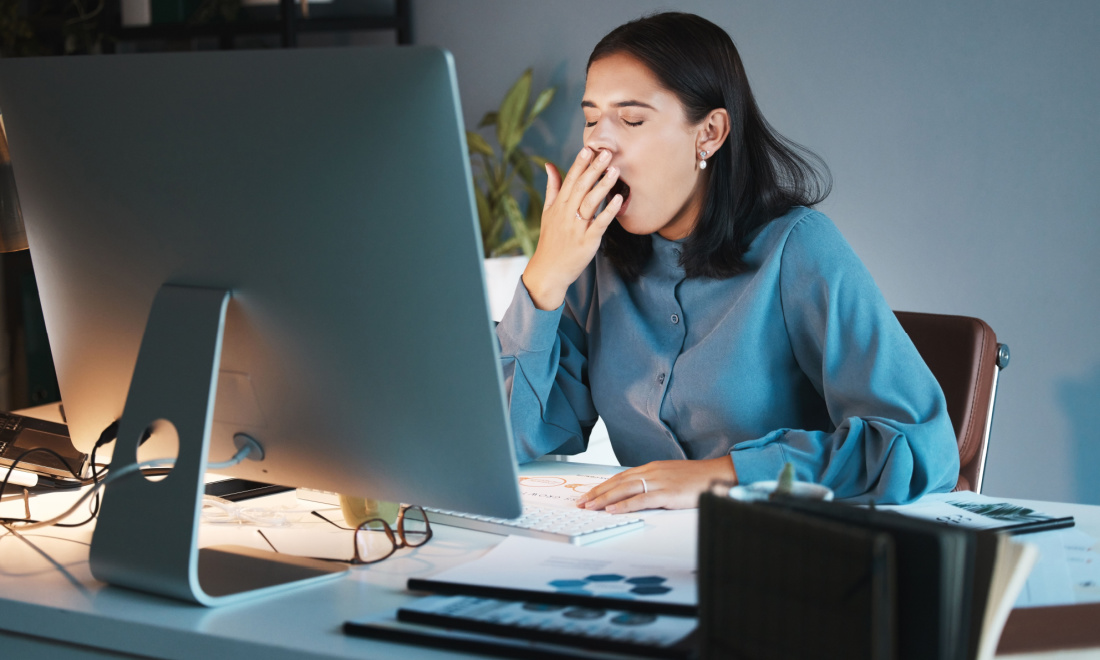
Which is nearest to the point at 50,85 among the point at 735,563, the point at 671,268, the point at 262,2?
the point at 735,563

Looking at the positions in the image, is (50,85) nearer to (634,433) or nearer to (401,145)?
(401,145)

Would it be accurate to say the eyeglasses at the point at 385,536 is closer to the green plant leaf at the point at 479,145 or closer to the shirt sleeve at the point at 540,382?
the shirt sleeve at the point at 540,382

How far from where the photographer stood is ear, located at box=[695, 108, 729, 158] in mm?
1400

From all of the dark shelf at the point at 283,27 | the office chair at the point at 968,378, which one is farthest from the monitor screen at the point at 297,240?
the dark shelf at the point at 283,27

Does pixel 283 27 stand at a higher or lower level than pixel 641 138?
higher

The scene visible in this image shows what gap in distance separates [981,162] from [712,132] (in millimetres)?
1488

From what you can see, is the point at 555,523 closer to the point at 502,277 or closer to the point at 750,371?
the point at 750,371

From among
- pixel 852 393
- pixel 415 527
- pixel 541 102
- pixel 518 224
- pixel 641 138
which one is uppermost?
pixel 541 102

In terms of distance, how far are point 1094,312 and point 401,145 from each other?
2.28 meters

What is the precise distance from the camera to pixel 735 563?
598mm

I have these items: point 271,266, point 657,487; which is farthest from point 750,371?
point 271,266

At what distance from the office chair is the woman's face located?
46 cm

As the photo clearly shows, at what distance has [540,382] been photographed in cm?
142

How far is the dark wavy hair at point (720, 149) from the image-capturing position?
136cm
